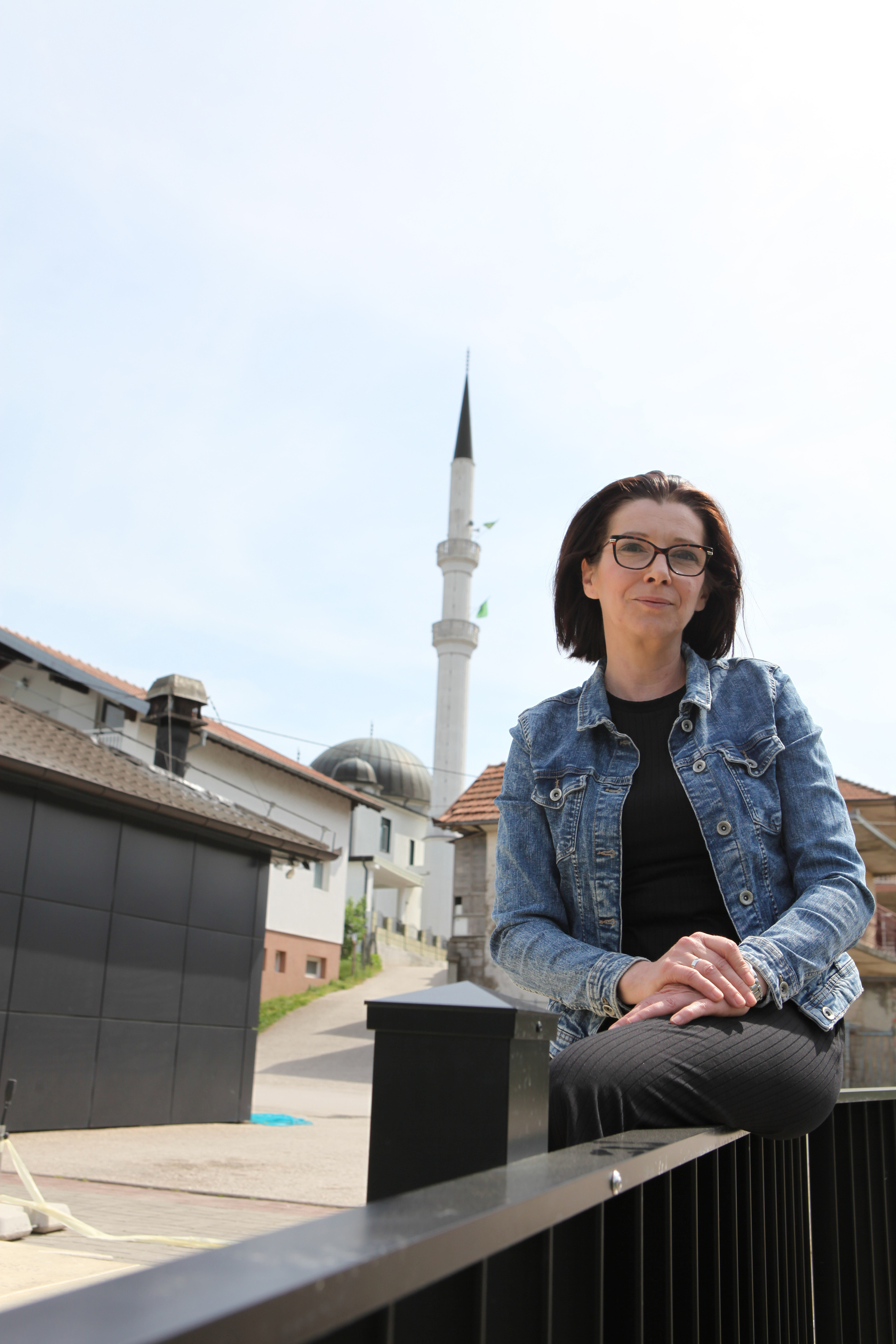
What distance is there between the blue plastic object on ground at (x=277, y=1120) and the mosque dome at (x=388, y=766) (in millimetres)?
35699

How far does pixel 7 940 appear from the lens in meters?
11.7

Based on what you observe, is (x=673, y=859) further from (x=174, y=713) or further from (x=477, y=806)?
(x=477, y=806)

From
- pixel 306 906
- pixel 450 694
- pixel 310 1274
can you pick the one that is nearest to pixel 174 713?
pixel 306 906

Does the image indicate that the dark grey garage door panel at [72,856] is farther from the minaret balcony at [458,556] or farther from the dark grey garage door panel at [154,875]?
the minaret balcony at [458,556]

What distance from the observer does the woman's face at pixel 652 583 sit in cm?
225

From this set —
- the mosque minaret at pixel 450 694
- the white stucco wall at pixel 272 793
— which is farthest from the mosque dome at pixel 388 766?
the white stucco wall at pixel 272 793

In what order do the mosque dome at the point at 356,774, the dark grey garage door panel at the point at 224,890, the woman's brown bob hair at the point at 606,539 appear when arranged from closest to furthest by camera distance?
the woman's brown bob hair at the point at 606,539 → the dark grey garage door panel at the point at 224,890 → the mosque dome at the point at 356,774

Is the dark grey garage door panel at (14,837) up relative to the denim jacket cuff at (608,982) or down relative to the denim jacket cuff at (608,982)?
up

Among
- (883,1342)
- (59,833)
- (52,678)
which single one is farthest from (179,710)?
(883,1342)

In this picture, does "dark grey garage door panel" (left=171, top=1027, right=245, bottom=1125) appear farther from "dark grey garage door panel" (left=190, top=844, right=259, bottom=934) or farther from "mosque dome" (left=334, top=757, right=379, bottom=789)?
"mosque dome" (left=334, top=757, right=379, bottom=789)

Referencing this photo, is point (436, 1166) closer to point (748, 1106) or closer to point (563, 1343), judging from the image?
point (563, 1343)

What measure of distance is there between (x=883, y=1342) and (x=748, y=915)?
1.50 meters

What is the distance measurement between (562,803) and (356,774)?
45.9 m


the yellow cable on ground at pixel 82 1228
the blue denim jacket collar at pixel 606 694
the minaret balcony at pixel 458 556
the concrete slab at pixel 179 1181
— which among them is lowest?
the concrete slab at pixel 179 1181
